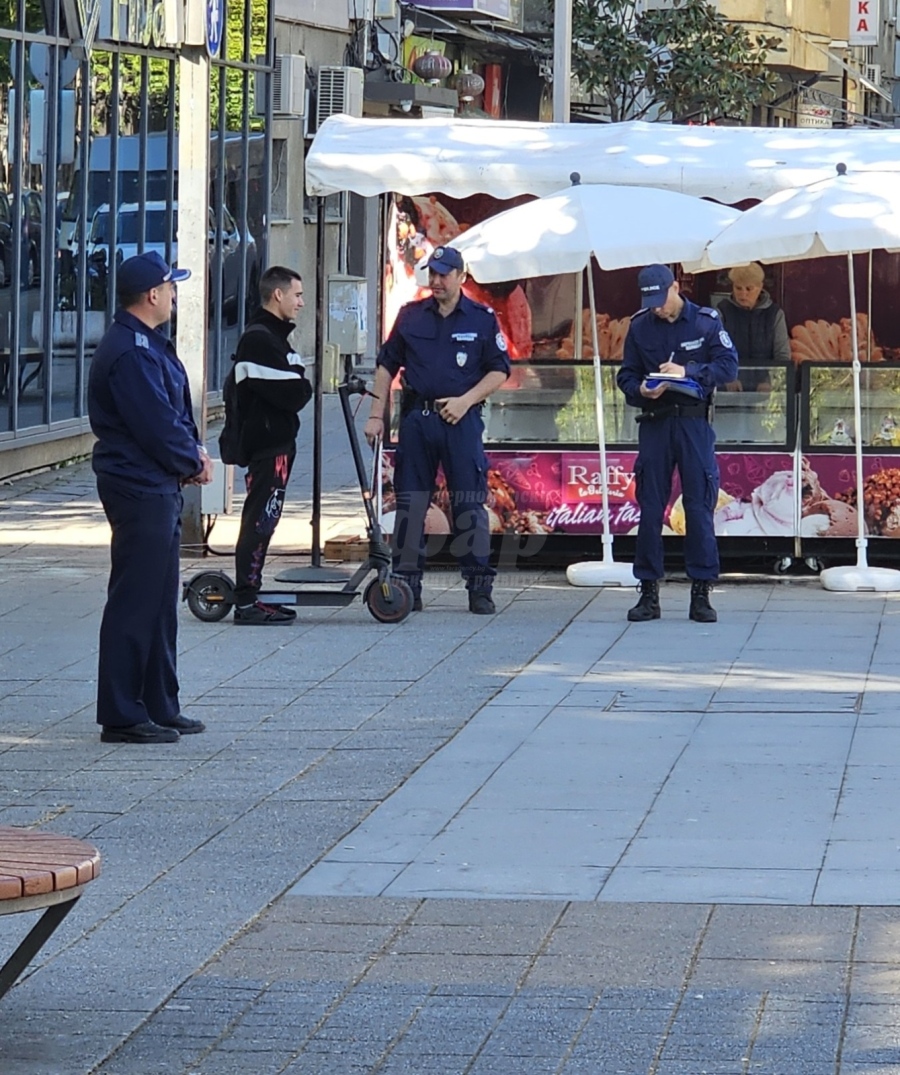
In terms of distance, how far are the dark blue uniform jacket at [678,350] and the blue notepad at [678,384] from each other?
2.5 inches

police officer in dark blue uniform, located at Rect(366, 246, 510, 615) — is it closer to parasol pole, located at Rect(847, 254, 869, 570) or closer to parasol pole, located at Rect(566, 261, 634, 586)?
parasol pole, located at Rect(566, 261, 634, 586)

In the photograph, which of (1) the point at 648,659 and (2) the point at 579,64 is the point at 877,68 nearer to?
(2) the point at 579,64

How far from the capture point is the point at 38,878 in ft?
15.4

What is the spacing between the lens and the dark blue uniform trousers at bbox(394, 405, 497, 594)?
11320 mm

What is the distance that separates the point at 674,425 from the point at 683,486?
0.31m

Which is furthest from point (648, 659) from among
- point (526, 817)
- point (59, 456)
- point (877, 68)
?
point (877, 68)

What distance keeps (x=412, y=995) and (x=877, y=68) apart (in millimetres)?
47964

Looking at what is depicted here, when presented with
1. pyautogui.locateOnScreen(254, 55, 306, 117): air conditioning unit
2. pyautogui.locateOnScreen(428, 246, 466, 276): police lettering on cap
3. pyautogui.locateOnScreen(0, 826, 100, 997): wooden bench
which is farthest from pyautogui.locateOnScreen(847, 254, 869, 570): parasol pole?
pyautogui.locateOnScreen(254, 55, 306, 117): air conditioning unit

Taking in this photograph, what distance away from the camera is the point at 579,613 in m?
11.5

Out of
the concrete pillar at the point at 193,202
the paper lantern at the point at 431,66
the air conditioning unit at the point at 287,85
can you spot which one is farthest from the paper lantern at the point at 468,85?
the concrete pillar at the point at 193,202

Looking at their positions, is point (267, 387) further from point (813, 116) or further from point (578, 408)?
point (813, 116)

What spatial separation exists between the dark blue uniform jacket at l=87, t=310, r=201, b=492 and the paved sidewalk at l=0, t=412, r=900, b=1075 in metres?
1.03

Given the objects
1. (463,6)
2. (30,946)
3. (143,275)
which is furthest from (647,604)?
(463,6)

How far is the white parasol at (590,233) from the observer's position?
12.1 meters
